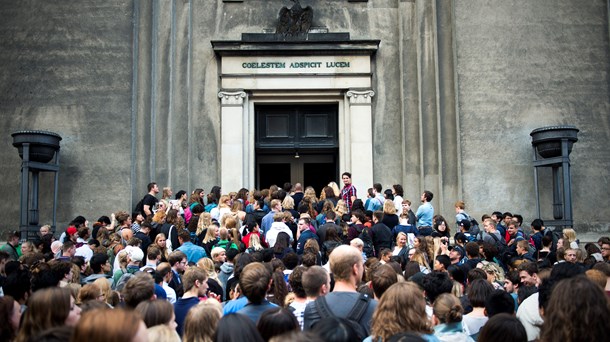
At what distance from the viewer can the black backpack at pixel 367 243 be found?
1242 cm

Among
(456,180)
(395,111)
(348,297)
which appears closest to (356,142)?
(395,111)

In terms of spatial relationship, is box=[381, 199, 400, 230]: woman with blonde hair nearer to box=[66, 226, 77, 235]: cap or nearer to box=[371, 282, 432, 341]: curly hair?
box=[66, 226, 77, 235]: cap

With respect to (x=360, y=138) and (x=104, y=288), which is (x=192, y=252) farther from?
(x=360, y=138)

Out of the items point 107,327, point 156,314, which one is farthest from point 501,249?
point 107,327

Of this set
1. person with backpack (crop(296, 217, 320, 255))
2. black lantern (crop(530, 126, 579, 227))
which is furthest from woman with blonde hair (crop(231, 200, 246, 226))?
black lantern (crop(530, 126, 579, 227))

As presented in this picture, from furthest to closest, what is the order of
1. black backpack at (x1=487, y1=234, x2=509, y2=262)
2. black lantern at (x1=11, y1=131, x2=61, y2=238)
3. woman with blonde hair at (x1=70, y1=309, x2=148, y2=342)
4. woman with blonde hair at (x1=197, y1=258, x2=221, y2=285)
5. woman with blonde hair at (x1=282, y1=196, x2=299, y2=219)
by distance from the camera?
black lantern at (x1=11, y1=131, x2=61, y2=238) < woman with blonde hair at (x1=282, y1=196, x2=299, y2=219) < black backpack at (x1=487, y1=234, x2=509, y2=262) < woman with blonde hair at (x1=197, y1=258, x2=221, y2=285) < woman with blonde hair at (x1=70, y1=309, x2=148, y2=342)

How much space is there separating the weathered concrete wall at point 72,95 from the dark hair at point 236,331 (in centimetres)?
1432

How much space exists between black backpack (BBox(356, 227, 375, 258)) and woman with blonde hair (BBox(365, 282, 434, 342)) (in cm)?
714

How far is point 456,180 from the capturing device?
1938cm

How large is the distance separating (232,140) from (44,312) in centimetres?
1503

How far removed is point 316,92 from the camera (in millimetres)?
20453

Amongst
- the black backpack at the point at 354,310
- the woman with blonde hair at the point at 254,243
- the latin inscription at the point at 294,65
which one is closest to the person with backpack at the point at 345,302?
the black backpack at the point at 354,310

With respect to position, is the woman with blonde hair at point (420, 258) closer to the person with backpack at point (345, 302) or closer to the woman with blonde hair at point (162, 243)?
the woman with blonde hair at point (162, 243)

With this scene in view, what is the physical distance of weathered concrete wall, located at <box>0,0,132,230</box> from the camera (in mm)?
18672
